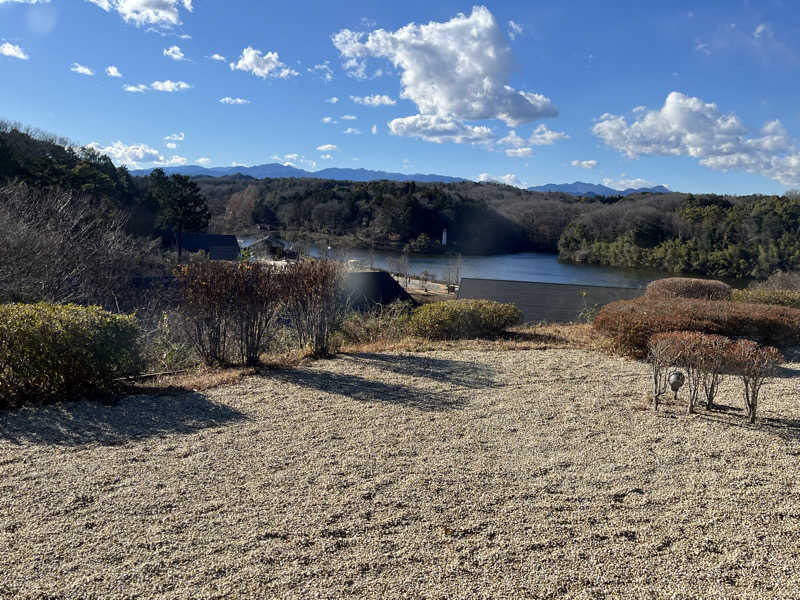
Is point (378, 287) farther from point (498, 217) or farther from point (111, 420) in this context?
point (498, 217)

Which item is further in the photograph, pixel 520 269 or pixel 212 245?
pixel 520 269

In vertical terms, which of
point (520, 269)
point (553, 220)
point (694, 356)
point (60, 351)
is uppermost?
point (553, 220)

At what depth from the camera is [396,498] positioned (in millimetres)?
3217

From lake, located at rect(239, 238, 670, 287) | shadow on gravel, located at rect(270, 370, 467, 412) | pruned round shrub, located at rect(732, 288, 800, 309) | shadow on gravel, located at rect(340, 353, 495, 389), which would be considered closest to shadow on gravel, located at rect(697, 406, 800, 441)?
shadow on gravel, located at rect(340, 353, 495, 389)

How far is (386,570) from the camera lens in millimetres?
2531

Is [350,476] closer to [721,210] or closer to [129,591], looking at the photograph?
[129,591]

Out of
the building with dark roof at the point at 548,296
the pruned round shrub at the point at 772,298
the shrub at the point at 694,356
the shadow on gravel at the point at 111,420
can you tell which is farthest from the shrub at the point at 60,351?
the pruned round shrub at the point at 772,298

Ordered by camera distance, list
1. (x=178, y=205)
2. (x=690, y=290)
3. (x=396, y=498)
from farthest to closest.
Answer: (x=178, y=205), (x=690, y=290), (x=396, y=498)

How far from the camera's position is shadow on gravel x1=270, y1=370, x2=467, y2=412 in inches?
202

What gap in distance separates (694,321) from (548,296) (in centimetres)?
656

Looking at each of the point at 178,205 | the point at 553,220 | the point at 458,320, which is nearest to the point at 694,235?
the point at 553,220

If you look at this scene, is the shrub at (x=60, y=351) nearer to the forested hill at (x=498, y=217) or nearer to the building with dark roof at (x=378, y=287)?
the building with dark roof at (x=378, y=287)

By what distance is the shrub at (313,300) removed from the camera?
682 cm

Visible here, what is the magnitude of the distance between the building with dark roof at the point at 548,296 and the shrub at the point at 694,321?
4004mm
